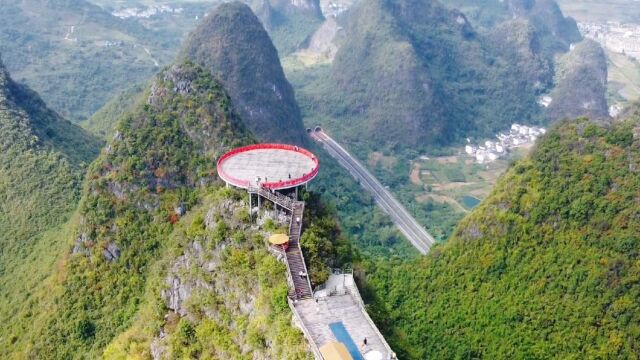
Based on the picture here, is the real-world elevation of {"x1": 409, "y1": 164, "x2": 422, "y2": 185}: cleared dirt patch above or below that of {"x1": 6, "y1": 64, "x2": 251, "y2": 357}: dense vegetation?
below

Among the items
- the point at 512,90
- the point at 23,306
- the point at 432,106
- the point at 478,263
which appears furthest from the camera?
the point at 512,90

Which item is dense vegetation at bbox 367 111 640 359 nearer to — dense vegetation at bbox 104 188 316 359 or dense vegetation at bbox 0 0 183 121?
dense vegetation at bbox 104 188 316 359

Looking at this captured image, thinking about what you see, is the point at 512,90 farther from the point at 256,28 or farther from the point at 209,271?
the point at 209,271

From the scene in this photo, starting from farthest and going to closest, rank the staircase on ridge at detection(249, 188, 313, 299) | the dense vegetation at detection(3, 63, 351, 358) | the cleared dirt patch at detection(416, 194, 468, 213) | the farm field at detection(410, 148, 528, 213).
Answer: the farm field at detection(410, 148, 528, 213), the cleared dirt patch at detection(416, 194, 468, 213), the dense vegetation at detection(3, 63, 351, 358), the staircase on ridge at detection(249, 188, 313, 299)

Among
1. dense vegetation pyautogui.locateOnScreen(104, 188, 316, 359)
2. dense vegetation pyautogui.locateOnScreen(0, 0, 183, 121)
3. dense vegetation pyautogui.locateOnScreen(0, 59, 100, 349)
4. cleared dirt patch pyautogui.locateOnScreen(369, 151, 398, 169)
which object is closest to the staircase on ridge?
dense vegetation pyautogui.locateOnScreen(104, 188, 316, 359)

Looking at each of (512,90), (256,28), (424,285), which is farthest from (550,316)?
(512,90)

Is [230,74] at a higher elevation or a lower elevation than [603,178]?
lower

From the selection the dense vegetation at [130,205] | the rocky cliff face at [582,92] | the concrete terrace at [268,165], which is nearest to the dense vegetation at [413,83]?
the rocky cliff face at [582,92]

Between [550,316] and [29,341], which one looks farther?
[550,316]
